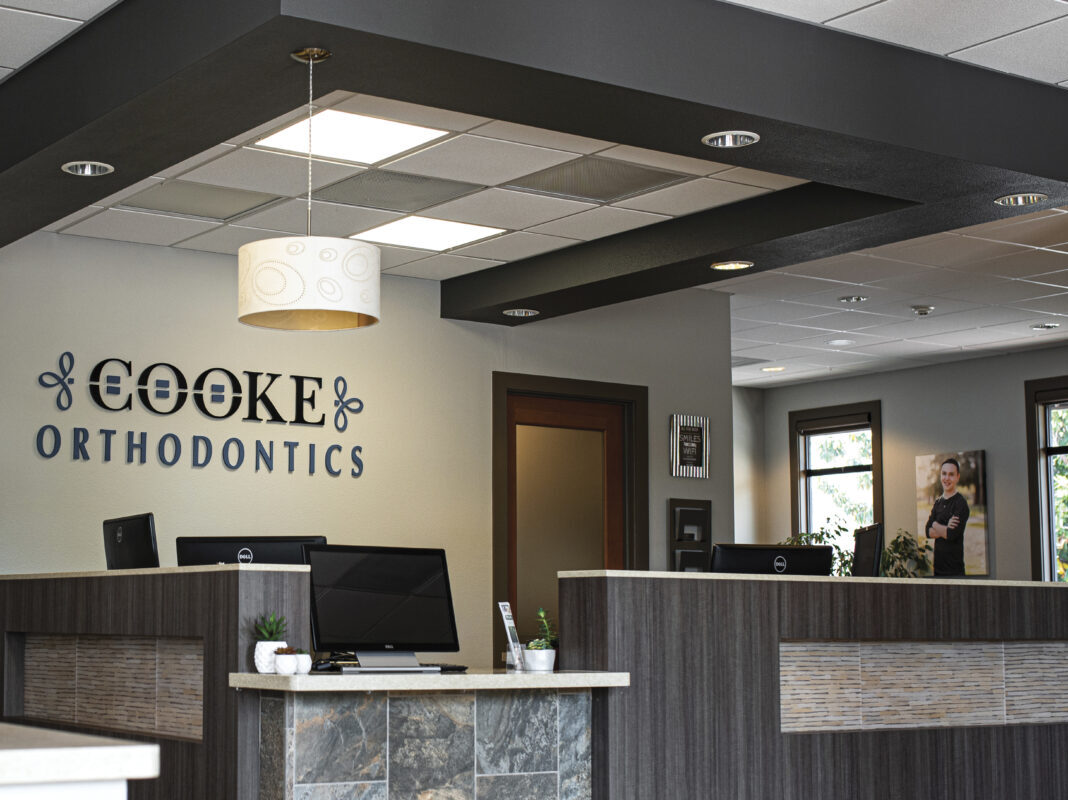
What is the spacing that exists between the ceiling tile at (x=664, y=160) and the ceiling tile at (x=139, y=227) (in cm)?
222

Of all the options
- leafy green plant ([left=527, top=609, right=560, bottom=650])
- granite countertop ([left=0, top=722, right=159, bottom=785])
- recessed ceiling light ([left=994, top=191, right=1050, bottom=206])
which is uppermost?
recessed ceiling light ([left=994, top=191, right=1050, bottom=206])

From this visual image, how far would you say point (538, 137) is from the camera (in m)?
5.42

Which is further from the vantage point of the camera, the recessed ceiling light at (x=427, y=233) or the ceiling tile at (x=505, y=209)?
the recessed ceiling light at (x=427, y=233)

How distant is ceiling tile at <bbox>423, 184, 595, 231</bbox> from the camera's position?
6.27 m

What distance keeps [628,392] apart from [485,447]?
3.58 ft

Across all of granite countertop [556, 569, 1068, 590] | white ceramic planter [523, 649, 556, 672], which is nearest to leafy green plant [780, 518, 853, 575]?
granite countertop [556, 569, 1068, 590]

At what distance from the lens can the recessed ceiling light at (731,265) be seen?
6590 millimetres

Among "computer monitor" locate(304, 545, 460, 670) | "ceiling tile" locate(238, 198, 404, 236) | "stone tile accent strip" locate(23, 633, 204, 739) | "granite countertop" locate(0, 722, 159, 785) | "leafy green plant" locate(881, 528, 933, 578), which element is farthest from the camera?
"leafy green plant" locate(881, 528, 933, 578)

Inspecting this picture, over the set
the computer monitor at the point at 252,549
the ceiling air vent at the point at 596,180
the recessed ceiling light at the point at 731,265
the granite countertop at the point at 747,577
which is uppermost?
the ceiling air vent at the point at 596,180

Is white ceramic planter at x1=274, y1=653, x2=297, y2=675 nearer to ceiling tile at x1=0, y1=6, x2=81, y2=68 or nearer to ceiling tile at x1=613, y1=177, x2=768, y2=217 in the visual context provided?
ceiling tile at x1=0, y1=6, x2=81, y2=68

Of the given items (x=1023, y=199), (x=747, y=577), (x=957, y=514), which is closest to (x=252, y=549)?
(x=747, y=577)

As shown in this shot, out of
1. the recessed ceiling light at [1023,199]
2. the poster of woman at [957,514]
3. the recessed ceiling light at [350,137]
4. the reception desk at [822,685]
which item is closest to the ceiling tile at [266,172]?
the recessed ceiling light at [350,137]

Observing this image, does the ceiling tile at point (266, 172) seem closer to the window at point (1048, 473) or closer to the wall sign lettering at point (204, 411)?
the wall sign lettering at point (204, 411)

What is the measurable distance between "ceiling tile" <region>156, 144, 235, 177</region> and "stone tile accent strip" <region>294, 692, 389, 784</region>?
2372 millimetres
